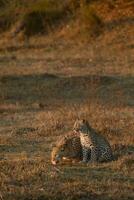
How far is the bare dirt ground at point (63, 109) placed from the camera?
23.7ft

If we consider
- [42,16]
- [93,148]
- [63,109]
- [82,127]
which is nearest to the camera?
[93,148]

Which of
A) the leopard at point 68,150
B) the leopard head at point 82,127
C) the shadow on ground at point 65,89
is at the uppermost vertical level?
the leopard head at point 82,127

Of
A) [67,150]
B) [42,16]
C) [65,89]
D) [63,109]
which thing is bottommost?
[42,16]

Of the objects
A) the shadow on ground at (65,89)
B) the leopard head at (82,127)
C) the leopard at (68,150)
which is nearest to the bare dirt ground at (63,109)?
the shadow on ground at (65,89)

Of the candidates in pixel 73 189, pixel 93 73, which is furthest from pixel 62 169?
pixel 93 73

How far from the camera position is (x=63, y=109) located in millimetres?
12898

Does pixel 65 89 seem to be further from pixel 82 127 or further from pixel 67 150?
pixel 67 150

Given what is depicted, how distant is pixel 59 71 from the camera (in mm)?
18516

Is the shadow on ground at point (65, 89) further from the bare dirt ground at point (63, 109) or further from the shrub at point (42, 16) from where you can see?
the shrub at point (42, 16)

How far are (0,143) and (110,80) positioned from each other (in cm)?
697

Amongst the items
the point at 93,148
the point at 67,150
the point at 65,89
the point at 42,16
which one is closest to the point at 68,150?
the point at 67,150

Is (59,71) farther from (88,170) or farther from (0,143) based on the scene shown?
(88,170)

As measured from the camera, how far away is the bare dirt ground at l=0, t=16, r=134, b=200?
7.24 metres

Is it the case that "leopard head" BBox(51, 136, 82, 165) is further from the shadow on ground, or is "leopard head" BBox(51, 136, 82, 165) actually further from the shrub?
the shrub
